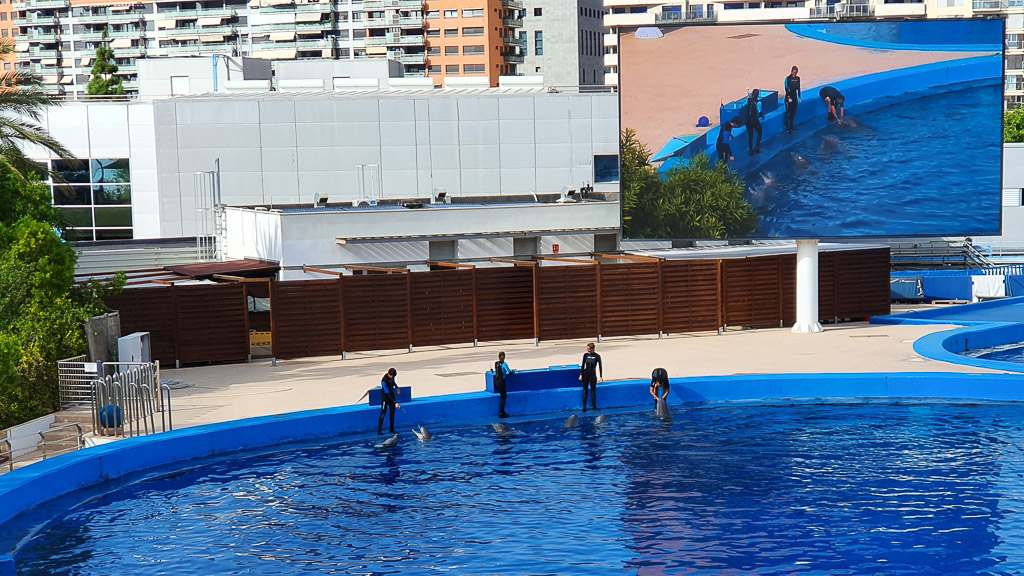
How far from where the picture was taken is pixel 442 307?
105 ft

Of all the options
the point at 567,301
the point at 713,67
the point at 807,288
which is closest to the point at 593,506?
the point at 567,301

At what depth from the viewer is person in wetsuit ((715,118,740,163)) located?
3134 cm

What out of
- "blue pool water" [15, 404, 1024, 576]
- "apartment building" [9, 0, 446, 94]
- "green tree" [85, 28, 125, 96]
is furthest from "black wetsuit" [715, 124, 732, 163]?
"apartment building" [9, 0, 446, 94]

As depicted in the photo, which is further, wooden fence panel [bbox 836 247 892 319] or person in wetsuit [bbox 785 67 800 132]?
wooden fence panel [bbox 836 247 892 319]

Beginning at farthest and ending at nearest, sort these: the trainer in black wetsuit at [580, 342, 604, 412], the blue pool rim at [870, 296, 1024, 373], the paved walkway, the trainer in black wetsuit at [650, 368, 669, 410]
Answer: the blue pool rim at [870, 296, 1024, 373], the paved walkway, the trainer in black wetsuit at [580, 342, 604, 412], the trainer in black wetsuit at [650, 368, 669, 410]

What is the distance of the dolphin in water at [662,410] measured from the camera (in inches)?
979

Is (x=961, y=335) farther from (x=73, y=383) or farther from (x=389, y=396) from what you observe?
(x=73, y=383)

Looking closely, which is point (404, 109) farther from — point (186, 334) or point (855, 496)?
point (855, 496)

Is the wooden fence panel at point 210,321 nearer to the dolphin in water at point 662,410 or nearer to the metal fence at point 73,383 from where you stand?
the metal fence at point 73,383

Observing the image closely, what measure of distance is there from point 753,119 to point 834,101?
209cm

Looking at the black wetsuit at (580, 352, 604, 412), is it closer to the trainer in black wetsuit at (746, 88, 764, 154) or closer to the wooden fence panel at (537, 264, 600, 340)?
the wooden fence panel at (537, 264, 600, 340)

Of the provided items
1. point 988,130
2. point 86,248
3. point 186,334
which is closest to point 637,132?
point 988,130

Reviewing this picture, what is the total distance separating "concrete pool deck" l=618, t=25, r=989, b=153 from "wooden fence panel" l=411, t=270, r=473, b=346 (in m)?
6.25

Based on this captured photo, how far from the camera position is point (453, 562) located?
16047 mm
